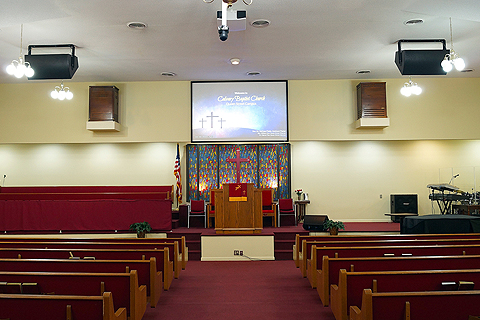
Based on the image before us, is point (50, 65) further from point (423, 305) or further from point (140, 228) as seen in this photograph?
point (423, 305)

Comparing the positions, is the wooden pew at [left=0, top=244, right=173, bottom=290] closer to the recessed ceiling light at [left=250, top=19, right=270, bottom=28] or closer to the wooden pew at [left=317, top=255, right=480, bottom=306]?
the wooden pew at [left=317, top=255, right=480, bottom=306]

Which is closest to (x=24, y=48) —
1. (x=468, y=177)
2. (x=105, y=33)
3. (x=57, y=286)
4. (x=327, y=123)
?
(x=105, y=33)

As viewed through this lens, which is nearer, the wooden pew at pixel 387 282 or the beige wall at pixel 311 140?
the wooden pew at pixel 387 282

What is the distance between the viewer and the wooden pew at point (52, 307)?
268 cm

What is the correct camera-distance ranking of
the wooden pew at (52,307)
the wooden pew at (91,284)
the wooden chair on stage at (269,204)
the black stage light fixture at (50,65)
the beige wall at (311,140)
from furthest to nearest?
the beige wall at (311,140) < the wooden chair on stage at (269,204) < the black stage light fixture at (50,65) < the wooden pew at (91,284) < the wooden pew at (52,307)

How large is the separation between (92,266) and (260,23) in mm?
4602

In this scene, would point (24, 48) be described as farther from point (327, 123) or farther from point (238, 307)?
point (327, 123)

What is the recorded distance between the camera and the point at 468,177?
33.8ft

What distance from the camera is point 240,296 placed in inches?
196

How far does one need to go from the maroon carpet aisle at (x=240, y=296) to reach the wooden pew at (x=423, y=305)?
1.50 meters

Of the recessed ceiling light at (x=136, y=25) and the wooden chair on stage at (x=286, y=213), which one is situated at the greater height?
the recessed ceiling light at (x=136, y=25)

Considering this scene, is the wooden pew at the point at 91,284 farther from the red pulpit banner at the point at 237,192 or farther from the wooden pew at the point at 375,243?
the red pulpit banner at the point at 237,192

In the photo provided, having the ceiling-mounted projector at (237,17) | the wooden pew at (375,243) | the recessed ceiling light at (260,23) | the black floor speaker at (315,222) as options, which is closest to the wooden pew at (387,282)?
the wooden pew at (375,243)

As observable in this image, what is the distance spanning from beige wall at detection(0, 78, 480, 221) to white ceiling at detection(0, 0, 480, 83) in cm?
67
